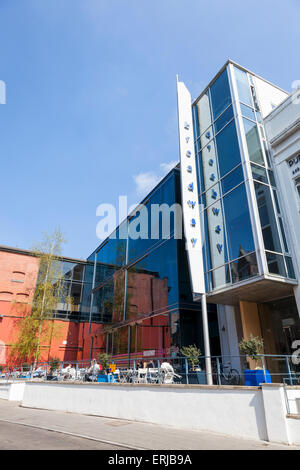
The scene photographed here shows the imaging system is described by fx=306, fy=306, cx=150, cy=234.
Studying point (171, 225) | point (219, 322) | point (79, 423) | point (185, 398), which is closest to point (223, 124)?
point (171, 225)

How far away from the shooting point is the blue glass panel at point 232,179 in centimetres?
1438

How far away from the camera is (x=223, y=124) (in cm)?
1633

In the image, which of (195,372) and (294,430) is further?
(195,372)

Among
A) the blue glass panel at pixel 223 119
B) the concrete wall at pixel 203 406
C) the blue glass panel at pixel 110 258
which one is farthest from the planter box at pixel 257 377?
the blue glass panel at pixel 110 258

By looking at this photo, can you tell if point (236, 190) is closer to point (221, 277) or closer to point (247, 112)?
point (221, 277)

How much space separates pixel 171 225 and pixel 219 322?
641 cm

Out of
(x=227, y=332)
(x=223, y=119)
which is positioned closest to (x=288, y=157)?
(x=223, y=119)

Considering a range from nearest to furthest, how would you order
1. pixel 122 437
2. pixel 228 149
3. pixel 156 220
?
pixel 122 437
pixel 228 149
pixel 156 220

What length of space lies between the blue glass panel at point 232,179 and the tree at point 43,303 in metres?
21.3

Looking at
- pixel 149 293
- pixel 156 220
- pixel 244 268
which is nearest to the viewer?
pixel 244 268

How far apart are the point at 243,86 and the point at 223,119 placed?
214cm

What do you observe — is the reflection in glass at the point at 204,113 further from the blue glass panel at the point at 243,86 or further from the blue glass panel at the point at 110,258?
the blue glass panel at the point at 110,258

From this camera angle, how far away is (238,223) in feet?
45.7
